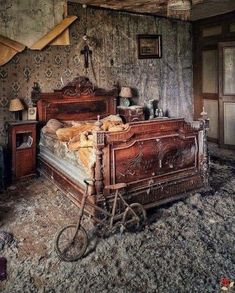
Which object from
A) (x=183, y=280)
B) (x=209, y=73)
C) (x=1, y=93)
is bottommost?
(x=183, y=280)

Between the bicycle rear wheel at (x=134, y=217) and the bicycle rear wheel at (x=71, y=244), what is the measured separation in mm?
446

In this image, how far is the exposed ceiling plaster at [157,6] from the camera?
5266 millimetres

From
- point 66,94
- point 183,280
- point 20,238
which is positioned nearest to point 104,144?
point 20,238

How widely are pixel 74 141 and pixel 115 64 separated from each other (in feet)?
8.60

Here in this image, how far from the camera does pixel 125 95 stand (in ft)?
19.5

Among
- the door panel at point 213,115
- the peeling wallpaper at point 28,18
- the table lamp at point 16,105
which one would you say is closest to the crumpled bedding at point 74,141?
the table lamp at point 16,105

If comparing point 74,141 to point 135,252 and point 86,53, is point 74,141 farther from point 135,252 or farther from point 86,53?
point 86,53

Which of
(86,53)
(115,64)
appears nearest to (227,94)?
(115,64)

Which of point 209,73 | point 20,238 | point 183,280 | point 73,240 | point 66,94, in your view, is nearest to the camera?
point 183,280

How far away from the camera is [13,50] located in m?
4.90

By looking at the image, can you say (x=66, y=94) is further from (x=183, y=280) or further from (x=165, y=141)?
(x=183, y=280)

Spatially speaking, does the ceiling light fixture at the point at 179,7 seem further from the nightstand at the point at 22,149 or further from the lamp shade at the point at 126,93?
the nightstand at the point at 22,149

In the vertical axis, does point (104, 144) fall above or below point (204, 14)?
below

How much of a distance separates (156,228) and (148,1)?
369cm
